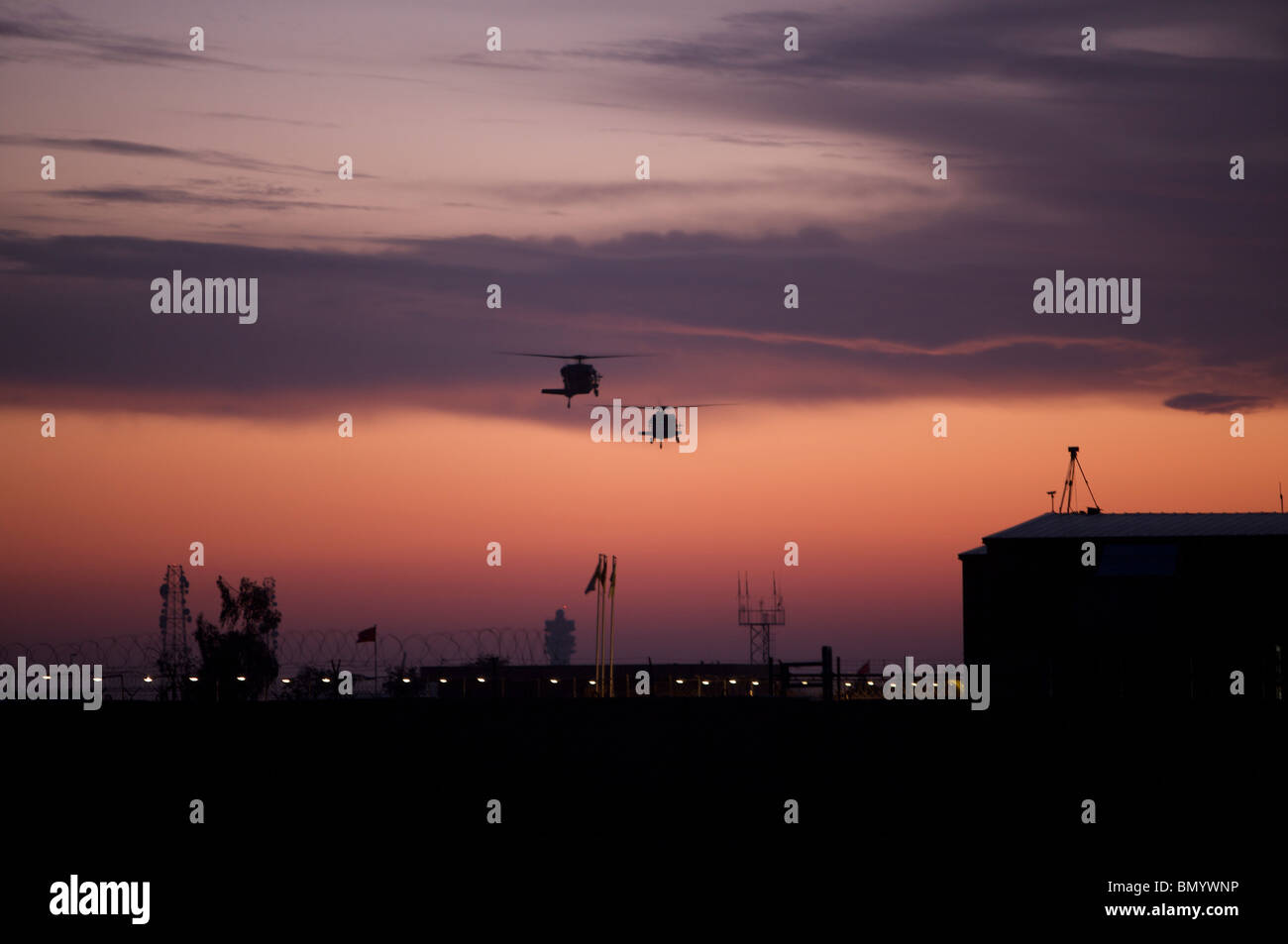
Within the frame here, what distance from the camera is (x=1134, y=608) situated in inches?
2576

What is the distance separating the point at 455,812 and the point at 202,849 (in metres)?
8.27

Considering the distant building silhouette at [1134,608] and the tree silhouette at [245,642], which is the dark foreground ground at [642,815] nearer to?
the distant building silhouette at [1134,608]

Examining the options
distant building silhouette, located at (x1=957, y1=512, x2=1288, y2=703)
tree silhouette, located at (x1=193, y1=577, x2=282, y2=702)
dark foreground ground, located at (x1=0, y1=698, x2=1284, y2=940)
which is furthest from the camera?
tree silhouette, located at (x1=193, y1=577, x2=282, y2=702)

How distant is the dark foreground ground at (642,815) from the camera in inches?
1953

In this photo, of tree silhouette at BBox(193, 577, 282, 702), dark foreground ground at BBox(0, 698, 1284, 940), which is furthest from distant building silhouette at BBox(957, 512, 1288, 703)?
tree silhouette at BBox(193, 577, 282, 702)

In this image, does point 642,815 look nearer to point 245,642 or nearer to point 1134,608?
point 1134,608

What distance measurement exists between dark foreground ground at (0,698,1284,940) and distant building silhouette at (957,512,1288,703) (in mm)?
11616

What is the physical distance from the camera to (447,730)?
5612 centimetres

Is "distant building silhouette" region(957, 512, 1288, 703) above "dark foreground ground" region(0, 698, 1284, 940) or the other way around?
above

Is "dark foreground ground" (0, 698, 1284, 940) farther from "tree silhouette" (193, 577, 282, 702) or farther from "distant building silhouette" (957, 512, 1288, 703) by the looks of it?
"tree silhouette" (193, 577, 282, 702)

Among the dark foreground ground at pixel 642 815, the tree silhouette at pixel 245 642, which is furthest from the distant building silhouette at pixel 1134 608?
the tree silhouette at pixel 245 642

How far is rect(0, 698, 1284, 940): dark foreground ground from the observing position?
49594 millimetres
